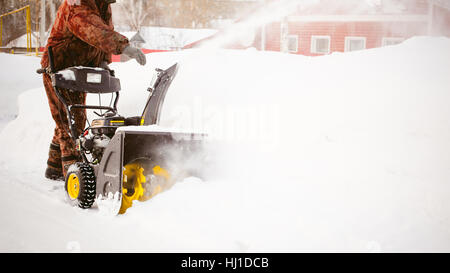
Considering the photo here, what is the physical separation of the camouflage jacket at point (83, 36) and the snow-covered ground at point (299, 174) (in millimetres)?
959

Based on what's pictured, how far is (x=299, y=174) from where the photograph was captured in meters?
2.74

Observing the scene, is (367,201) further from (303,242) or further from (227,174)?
(227,174)

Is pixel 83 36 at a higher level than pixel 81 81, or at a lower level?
higher

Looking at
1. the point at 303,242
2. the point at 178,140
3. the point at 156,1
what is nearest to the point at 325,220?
the point at 303,242

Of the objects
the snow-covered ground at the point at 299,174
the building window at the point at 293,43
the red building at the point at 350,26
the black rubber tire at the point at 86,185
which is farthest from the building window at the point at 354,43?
the black rubber tire at the point at 86,185

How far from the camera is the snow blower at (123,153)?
100 inches

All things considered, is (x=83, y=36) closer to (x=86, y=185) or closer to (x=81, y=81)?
(x=81, y=81)

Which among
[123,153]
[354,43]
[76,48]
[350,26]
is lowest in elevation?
[123,153]

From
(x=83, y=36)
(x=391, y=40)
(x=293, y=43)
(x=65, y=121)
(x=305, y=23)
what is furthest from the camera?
(x=293, y=43)

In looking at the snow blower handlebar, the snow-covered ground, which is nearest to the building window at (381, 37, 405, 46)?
the snow-covered ground

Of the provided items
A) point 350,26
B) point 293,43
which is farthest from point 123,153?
point 293,43

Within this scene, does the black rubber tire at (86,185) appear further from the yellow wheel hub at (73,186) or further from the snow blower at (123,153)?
the yellow wheel hub at (73,186)

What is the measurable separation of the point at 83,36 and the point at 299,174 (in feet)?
5.96

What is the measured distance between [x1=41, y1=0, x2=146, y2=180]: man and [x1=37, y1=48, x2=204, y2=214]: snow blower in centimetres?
24
